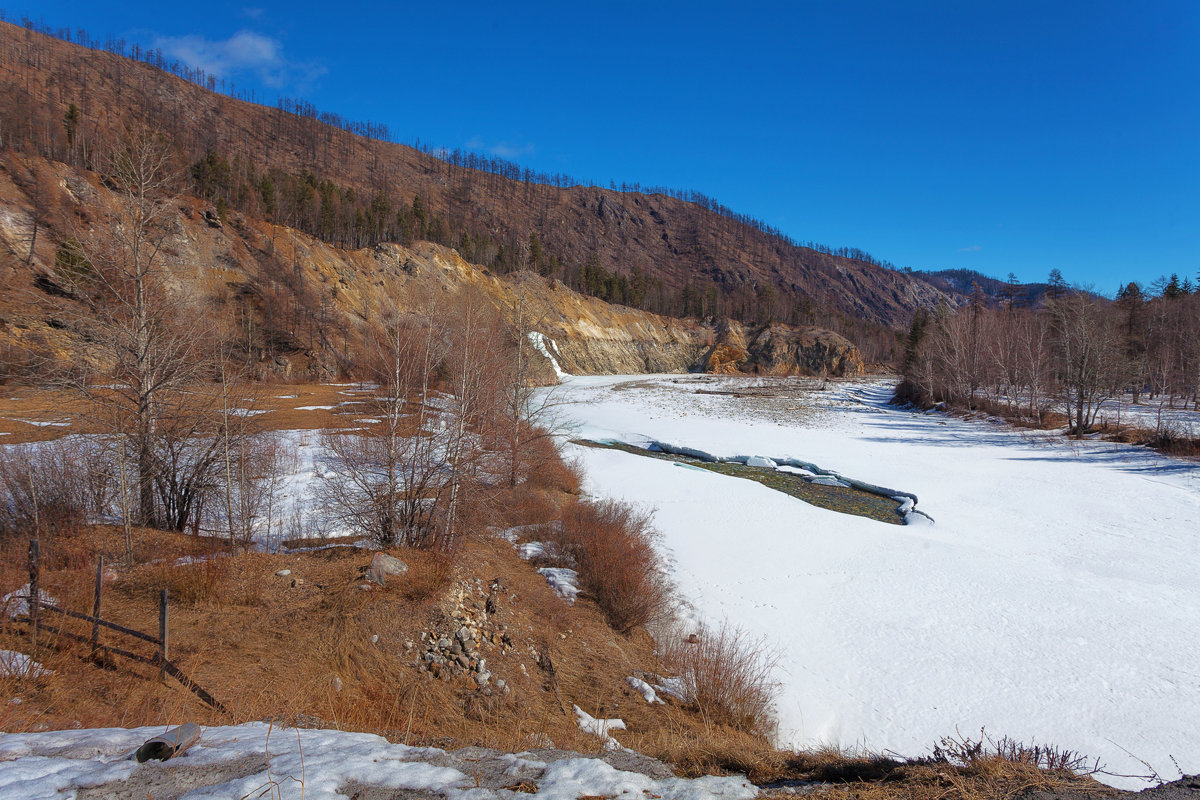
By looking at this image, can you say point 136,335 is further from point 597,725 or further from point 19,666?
point 597,725

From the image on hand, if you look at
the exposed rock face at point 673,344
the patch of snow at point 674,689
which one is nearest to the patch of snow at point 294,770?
the patch of snow at point 674,689

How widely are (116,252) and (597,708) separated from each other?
38.8ft

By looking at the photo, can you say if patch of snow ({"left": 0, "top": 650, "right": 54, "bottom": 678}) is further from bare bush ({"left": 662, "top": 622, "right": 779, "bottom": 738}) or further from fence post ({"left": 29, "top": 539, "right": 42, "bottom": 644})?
bare bush ({"left": 662, "top": 622, "right": 779, "bottom": 738})

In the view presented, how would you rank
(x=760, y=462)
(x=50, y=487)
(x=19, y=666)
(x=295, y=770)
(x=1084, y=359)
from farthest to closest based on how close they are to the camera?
1. (x=1084, y=359)
2. (x=760, y=462)
3. (x=50, y=487)
4. (x=19, y=666)
5. (x=295, y=770)

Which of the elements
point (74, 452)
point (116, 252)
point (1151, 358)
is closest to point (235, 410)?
point (74, 452)

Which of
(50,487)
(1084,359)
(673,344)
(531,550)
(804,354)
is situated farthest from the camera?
(673,344)

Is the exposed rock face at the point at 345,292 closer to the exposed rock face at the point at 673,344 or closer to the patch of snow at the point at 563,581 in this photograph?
the exposed rock face at the point at 673,344

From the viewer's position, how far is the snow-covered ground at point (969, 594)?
7.54m

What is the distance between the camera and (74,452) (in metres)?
11.5

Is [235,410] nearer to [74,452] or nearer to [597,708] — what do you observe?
[74,452]

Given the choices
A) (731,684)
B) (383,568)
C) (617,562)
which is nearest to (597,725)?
(731,684)

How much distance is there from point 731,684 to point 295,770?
19.7 ft

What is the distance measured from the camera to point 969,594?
11.2 metres

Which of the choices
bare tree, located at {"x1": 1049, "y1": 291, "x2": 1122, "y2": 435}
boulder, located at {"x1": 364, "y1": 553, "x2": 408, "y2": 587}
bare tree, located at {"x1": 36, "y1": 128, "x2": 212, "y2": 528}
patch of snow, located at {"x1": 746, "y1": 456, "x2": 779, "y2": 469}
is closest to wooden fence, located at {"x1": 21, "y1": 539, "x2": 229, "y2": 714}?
boulder, located at {"x1": 364, "y1": 553, "x2": 408, "y2": 587}
